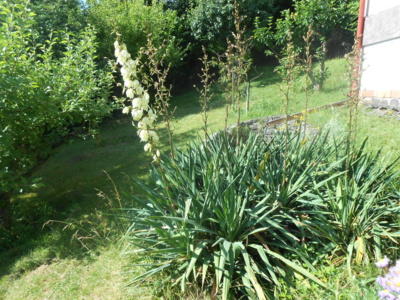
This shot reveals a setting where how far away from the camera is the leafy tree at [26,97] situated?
382 centimetres

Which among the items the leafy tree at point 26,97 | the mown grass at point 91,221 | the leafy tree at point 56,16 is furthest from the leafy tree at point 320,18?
the leafy tree at point 26,97

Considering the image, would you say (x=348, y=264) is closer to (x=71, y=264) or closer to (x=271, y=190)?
(x=271, y=190)

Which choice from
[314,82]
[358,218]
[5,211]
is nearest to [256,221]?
[358,218]

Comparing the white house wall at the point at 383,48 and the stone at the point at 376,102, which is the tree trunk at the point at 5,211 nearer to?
the white house wall at the point at 383,48

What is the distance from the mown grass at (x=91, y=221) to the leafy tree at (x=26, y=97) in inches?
32.4

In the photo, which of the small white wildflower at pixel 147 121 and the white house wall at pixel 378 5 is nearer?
the small white wildflower at pixel 147 121

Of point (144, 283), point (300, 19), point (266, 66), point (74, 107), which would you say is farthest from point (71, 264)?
point (266, 66)

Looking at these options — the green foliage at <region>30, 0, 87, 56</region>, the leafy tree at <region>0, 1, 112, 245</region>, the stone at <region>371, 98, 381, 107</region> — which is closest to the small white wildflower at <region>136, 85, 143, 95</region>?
the leafy tree at <region>0, 1, 112, 245</region>

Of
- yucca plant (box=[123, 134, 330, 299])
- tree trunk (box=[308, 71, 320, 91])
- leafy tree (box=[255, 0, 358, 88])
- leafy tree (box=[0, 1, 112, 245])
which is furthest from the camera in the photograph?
tree trunk (box=[308, 71, 320, 91])

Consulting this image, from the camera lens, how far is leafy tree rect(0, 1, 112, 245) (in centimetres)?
382

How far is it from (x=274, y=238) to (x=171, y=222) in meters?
0.96

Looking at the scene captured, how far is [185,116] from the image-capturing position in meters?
11.7

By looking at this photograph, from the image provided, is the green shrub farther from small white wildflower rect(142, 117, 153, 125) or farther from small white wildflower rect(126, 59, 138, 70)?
small white wildflower rect(126, 59, 138, 70)

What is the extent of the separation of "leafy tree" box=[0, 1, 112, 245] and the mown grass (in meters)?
0.82
